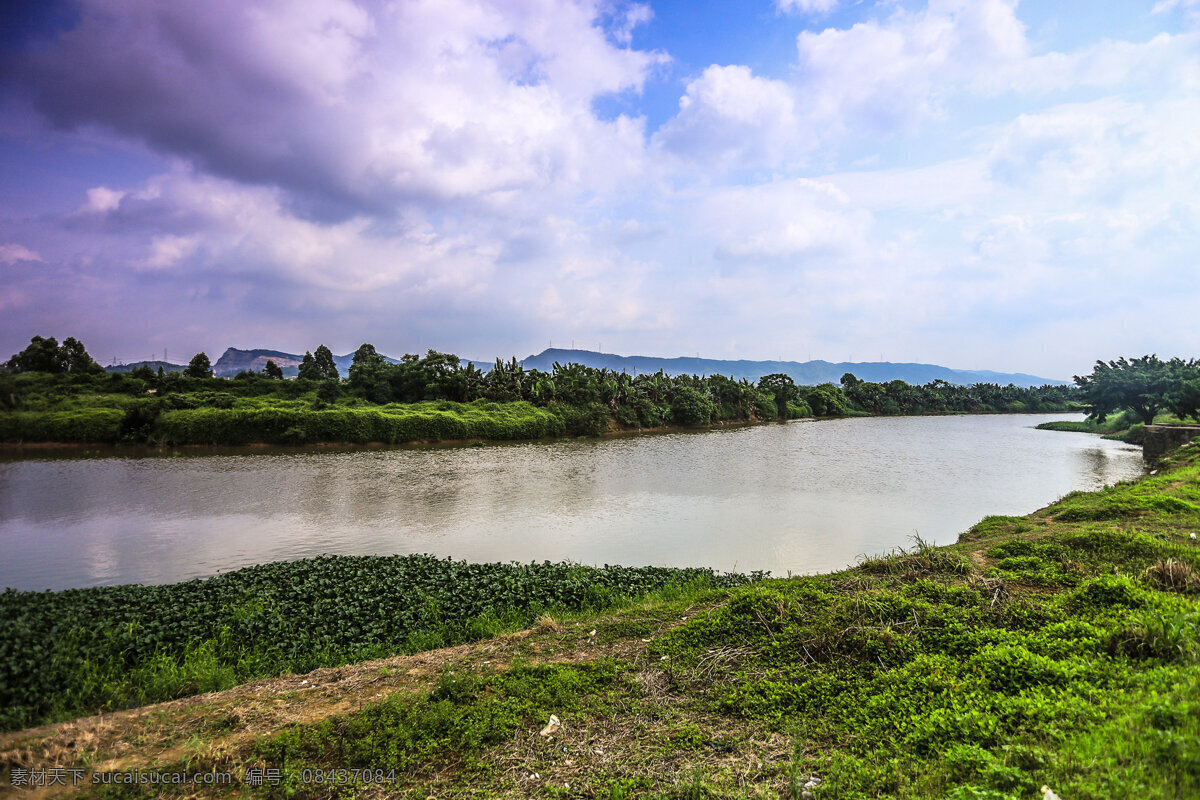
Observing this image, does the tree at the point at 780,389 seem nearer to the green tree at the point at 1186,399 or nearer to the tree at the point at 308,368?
the green tree at the point at 1186,399

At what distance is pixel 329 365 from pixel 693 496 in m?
53.0

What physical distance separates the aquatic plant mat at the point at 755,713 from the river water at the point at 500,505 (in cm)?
590

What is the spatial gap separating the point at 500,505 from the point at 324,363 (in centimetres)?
4903

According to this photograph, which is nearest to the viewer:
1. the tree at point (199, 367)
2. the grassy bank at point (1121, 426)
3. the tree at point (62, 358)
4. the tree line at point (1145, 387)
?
the tree at point (62, 358)

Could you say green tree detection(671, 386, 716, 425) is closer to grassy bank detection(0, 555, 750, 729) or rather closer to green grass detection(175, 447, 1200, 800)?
grassy bank detection(0, 555, 750, 729)

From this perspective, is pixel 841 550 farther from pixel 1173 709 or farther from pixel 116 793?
pixel 116 793

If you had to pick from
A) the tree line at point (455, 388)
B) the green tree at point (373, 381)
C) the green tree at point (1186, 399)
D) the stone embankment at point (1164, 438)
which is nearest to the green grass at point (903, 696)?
the stone embankment at point (1164, 438)

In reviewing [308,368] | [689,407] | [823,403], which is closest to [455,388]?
[308,368]

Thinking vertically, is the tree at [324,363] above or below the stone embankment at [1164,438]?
above

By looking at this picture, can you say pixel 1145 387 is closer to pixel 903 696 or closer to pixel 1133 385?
pixel 1133 385

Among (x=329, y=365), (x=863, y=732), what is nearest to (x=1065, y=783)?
(x=863, y=732)

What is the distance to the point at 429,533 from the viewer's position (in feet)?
47.8

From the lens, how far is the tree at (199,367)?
149 feet

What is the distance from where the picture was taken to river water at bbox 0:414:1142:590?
12445mm
